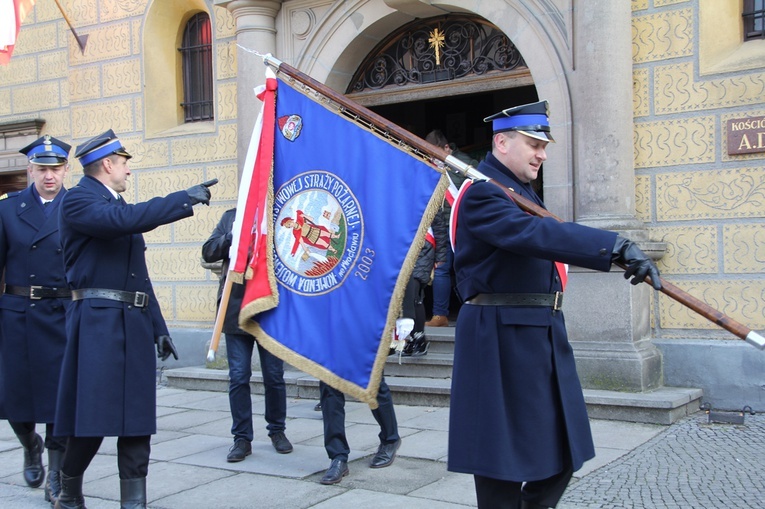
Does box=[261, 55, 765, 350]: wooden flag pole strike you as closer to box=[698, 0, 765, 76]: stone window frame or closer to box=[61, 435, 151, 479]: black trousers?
box=[61, 435, 151, 479]: black trousers

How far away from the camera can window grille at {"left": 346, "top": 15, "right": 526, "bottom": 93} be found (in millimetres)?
8531

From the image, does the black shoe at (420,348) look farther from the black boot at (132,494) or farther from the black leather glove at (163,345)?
the black boot at (132,494)

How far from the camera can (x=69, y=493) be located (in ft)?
14.7

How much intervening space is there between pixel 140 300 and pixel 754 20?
552 cm

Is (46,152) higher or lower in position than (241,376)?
higher

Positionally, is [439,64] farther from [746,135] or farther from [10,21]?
[10,21]

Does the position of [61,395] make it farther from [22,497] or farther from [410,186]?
[410,186]

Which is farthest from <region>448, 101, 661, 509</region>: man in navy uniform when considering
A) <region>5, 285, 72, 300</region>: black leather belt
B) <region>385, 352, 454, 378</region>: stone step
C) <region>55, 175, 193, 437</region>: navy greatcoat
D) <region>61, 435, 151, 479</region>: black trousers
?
<region>385, 352, 454, 378</region>: stone step

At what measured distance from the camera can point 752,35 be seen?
7.21 m

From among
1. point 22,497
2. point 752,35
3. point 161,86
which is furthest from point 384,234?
point 161,86

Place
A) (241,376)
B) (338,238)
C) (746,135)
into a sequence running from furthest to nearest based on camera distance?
1. (746,135)
2. (241,376)
3. (338,238)

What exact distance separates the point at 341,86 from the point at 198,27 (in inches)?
96.4

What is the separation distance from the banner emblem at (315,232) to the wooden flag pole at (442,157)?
0.41 meters

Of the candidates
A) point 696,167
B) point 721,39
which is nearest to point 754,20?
point 721,39
